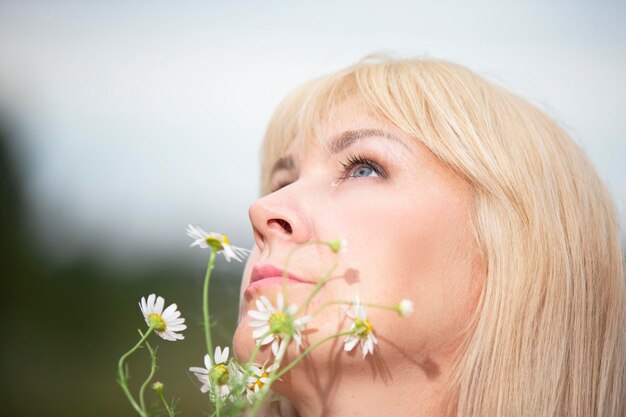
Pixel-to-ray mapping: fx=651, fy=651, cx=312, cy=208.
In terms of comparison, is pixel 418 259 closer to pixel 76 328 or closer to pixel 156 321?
pixel 156 321

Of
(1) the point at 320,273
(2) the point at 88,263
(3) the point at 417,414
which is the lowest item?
(2) the point at 88,263

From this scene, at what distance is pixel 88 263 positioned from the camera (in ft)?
15.3

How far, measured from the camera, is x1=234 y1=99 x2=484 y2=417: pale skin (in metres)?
1.23

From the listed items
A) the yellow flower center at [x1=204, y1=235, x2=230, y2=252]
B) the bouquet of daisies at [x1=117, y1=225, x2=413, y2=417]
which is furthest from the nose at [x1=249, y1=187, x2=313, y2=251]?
the yellow flower center at [x1=204, y1=235, x2=230, y2=252]

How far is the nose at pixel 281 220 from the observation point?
1.26 m

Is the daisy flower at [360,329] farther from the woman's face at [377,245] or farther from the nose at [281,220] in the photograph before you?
the nose at [281,220]

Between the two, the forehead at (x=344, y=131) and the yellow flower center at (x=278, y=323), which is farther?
the forehead at (x=344, y=131)

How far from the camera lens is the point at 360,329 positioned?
1.07m

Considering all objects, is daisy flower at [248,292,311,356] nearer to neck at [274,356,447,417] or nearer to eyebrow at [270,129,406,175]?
neck at [274,356,447,417]

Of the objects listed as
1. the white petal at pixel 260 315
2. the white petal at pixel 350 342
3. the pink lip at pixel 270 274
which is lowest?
the white petal at pixel 350 342

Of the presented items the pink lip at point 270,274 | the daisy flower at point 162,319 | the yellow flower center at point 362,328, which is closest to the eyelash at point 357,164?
the pink lip at point 270,274

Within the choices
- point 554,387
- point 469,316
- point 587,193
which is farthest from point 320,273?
point 587,193

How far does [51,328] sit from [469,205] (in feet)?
12.8

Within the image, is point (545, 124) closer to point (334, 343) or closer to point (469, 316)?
point (469, 316)
